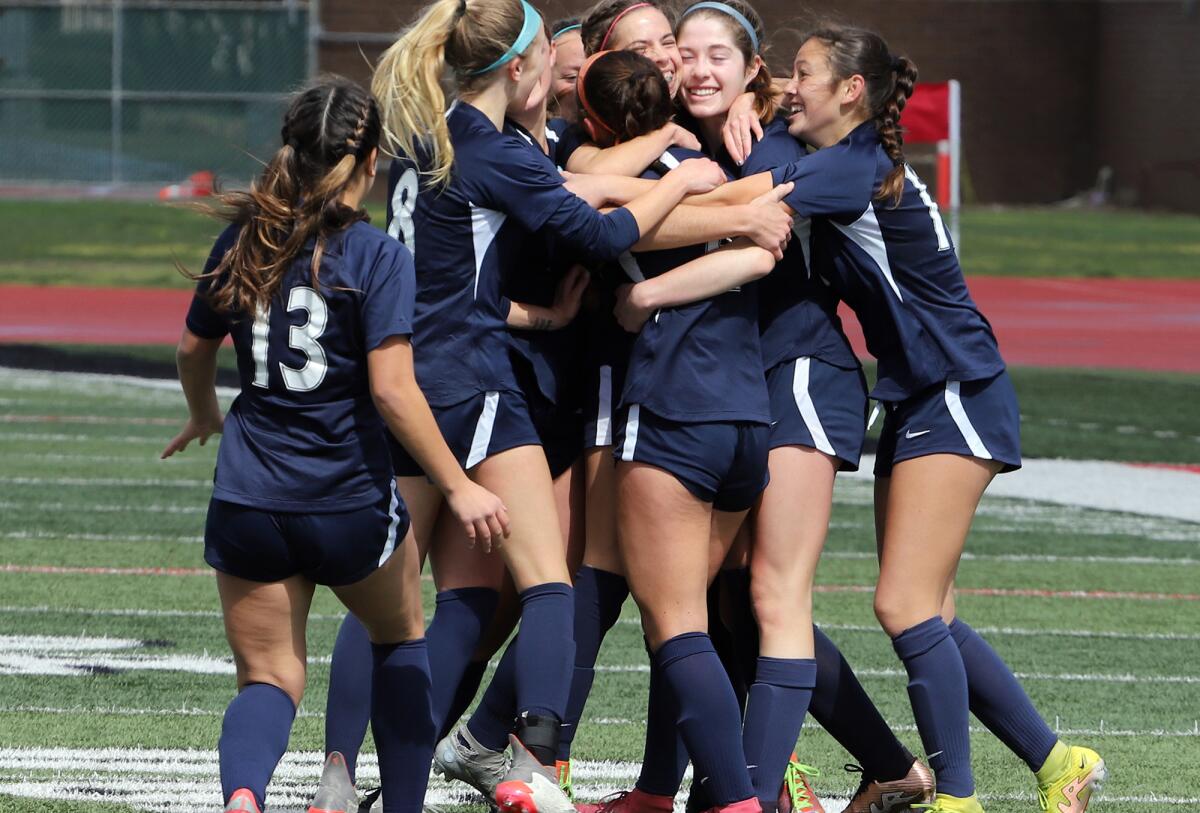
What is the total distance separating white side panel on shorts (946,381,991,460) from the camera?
167 inches

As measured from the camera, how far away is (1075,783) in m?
4.39

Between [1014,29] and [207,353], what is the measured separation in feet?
94.2

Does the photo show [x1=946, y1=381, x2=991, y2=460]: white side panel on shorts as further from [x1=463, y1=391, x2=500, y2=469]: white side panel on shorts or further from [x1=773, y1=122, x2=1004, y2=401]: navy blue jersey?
[x1=463, y1=391, x2=500, y2=469]: white side panel on shorts

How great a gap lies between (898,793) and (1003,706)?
0.32m

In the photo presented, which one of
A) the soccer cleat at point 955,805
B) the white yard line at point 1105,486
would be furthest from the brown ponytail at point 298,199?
the white yard line at point 1105,486

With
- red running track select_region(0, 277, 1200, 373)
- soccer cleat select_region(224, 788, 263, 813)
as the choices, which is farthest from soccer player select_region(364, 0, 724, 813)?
red running track select_region(0, 277, 1200, 373)

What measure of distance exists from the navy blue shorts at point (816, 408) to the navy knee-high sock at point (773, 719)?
→ 1.56ft

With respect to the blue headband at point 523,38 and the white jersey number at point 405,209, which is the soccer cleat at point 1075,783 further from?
the blue headband at point 523,38

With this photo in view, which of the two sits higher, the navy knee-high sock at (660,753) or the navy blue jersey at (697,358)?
the navy blue jersey at (697,358)

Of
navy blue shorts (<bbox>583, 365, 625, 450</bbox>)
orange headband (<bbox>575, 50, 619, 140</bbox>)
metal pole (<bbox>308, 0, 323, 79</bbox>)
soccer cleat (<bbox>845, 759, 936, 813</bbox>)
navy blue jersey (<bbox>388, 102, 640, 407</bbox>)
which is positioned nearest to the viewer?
navy blue jersey (<bbox>388, 102, 640, 407</bbox>)

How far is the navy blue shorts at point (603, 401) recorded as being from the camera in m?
4.25

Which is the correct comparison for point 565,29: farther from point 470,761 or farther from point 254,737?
point 254,737

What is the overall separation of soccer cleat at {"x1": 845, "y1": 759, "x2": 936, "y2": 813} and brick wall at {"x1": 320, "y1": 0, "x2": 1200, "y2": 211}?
25808mm

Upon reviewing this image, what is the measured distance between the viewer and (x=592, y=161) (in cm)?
421
